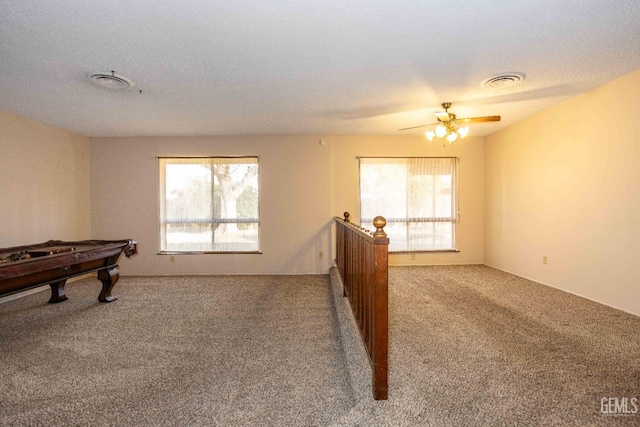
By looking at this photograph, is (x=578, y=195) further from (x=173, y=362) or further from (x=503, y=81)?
(x=173, y=362)

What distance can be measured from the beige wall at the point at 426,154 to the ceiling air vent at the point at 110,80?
3120 millimetres

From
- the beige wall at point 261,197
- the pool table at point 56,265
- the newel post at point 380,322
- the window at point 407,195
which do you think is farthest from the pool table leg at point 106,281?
the window at point 407,195

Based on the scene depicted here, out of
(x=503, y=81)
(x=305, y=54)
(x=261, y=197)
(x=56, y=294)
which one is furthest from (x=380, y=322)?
(x=56, y=294)

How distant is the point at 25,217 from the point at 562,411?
6189mm

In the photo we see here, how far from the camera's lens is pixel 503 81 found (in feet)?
10.1

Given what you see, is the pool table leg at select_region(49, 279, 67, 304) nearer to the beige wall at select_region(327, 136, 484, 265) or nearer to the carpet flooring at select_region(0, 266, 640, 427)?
the carpet flooring at select_region(0, 266, 640, 427)

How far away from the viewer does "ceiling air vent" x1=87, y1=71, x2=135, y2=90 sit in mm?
2832

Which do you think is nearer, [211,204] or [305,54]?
[305,54]

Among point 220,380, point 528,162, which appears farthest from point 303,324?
point 528,162

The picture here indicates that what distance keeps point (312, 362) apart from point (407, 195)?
3.86 metres

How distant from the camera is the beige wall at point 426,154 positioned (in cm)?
531

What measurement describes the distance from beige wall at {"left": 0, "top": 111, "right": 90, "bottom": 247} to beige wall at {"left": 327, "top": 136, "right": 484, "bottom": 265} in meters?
4.40

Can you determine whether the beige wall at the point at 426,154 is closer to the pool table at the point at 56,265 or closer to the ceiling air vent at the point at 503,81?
the ceiling air vent at the point at 503,81

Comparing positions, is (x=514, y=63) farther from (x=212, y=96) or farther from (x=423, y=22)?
(x=212, y=96)
